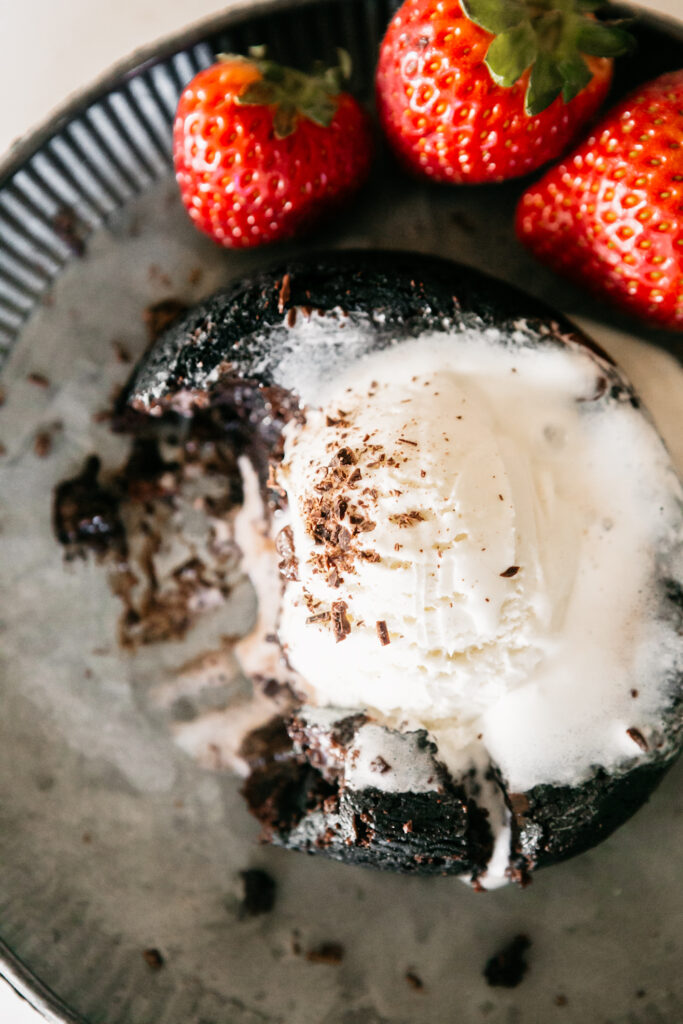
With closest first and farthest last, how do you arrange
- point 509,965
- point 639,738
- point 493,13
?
point 493,13
point 639,738
point 509,965

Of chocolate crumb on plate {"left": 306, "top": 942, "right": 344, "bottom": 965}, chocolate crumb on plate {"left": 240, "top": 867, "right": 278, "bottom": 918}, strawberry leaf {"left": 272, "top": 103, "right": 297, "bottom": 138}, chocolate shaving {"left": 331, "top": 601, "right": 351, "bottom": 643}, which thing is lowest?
chocolate crumb on plate {"left": 306, "top": 942, "right": 344, "bottom": 965}

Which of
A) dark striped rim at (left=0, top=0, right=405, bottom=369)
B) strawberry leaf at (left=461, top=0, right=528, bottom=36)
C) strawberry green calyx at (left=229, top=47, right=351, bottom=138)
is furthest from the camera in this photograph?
dark striped rim at (left=0, top=0, right=405, bottom=369)

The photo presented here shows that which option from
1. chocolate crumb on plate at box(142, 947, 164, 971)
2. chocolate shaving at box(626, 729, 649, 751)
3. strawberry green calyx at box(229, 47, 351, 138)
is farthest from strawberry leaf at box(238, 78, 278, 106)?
chocolate crumb on plate at box(142, 947, 164, 971)

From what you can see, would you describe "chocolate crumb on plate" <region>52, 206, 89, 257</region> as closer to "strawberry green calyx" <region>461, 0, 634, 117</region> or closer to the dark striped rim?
the dark striped rim

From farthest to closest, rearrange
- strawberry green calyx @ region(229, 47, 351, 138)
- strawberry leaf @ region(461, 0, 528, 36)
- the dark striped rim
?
the dark striped rim, strawberry green calyx @ region(229, 47, 351, 138), strawberry leaf @ region(461, 0, 528, 36)

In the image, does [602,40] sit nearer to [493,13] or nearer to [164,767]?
[493,13]

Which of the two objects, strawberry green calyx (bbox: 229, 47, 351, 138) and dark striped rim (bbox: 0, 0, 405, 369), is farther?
dark striped rim (bbox: 0, 0, 405, 369)

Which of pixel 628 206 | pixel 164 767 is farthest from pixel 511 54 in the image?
pixel 164 767

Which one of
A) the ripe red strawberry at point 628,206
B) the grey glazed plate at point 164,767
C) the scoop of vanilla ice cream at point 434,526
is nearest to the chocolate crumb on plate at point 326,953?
the grey glazed plate at point 164,767
